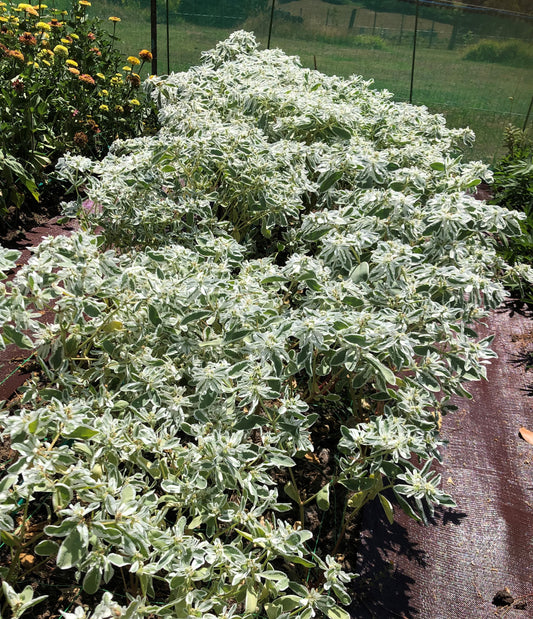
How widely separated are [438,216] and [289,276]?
0.60 metres

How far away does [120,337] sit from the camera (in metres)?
1.97

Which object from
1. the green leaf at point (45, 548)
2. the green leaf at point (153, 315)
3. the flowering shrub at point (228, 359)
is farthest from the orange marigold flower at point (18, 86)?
the green leaf at point (45, 548)

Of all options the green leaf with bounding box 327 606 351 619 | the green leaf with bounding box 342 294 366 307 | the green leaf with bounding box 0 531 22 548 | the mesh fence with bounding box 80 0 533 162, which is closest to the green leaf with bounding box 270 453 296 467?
the green leaf with bounding box 327 606 351 619

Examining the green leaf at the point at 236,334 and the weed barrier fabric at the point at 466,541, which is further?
the weed barrier fabric at the point at 466,541

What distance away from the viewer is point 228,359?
1945mm

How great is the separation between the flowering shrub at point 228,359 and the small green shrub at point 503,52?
10.8 metres

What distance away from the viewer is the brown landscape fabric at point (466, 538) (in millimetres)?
2195

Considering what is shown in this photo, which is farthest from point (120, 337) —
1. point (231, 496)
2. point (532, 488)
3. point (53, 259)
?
point (532, 488)

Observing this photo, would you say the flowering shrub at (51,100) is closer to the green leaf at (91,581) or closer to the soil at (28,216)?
the soil at (28,216)

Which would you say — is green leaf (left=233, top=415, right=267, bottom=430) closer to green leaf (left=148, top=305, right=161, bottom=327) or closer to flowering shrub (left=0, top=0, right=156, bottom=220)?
green leaf (left=148, top=305, right=161, bottom=327)

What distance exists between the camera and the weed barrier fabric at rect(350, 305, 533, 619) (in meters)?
2.19

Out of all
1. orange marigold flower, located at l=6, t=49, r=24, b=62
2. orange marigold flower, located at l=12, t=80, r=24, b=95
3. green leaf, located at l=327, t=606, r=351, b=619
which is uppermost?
orange marigold flower, located at l=6, t=49, r=24, b=62

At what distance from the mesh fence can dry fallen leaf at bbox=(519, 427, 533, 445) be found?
22.5 feet

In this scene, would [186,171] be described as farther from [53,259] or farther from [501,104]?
[501,104]
